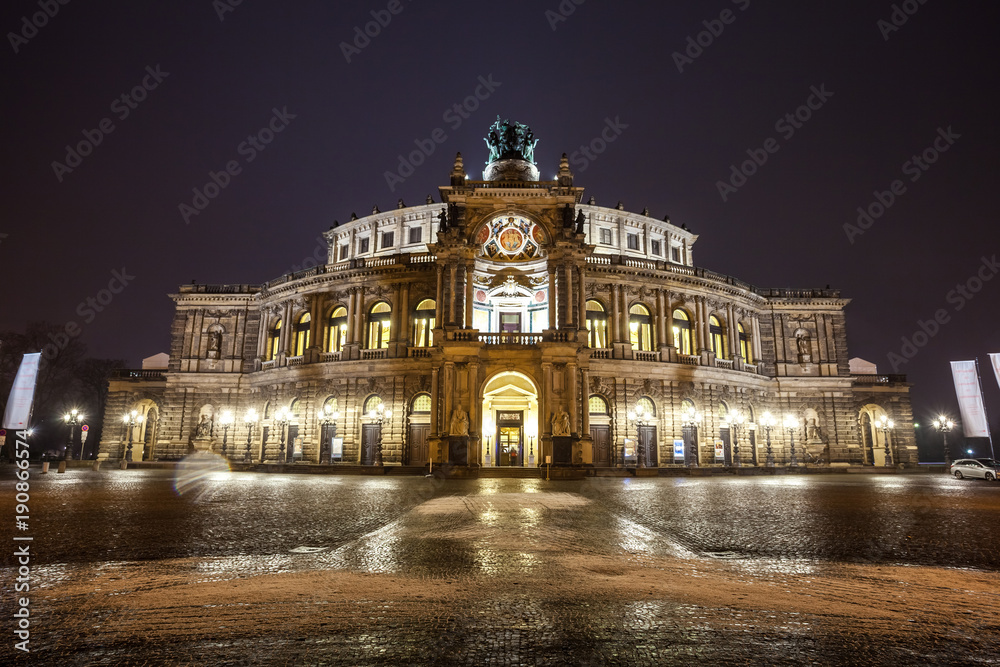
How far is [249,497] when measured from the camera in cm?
1519

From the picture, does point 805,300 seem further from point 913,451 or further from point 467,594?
point 467,594

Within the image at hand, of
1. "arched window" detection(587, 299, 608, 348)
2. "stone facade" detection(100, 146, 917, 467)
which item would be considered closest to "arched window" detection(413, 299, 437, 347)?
"stone facade" detection(100, 146, 917, 467)

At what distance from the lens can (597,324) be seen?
40.2 metres

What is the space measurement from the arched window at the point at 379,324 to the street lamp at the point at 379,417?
4855 millimetres

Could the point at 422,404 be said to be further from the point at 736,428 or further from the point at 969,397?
the point at 969,397

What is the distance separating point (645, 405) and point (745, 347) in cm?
1279

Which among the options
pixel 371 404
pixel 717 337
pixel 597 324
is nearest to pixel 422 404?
pixel 371 404

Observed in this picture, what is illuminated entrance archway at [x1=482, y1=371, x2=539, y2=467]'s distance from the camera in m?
37.5

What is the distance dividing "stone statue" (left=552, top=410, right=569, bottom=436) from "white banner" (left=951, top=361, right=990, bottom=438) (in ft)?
104

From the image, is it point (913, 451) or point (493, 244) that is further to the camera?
point (913, 451)

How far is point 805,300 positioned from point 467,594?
49330mm

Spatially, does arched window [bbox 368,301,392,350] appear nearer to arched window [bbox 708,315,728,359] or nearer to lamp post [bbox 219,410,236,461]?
lamp post [bbox 219,410,236,461]

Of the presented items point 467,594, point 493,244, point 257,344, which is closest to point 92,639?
point 467,594

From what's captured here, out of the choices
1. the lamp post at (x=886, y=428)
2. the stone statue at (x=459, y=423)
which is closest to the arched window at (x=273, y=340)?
the stone statue at (x=459, y=423)
